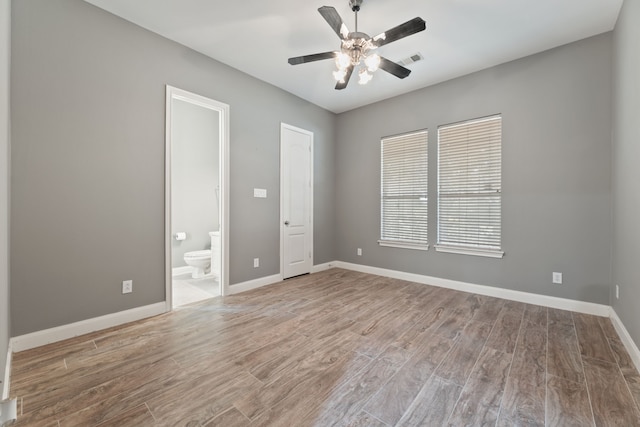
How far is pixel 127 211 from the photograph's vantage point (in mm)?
2697

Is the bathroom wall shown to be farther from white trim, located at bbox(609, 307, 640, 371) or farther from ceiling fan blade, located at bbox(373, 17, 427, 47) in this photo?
white trim, located at bbox(609, 307, 640, 371)

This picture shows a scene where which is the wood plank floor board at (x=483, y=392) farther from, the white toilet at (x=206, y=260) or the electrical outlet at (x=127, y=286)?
the white toilet at (x=206, y=260)

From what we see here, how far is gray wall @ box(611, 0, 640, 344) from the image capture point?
2020mm

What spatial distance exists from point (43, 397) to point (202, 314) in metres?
1.36

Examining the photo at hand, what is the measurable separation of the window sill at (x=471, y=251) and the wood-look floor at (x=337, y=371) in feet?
2.29

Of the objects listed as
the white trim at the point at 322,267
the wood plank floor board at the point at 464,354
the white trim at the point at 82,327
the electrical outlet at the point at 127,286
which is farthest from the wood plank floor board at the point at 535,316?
the electrical outlet at the point at 127,286

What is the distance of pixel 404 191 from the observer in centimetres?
439

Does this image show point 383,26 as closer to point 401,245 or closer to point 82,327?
point 401,245

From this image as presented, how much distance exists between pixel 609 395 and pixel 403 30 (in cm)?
285

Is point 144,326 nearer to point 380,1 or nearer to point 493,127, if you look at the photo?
point 380,1

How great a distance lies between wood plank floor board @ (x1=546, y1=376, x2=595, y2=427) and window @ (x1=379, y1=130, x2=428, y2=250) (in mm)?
2431

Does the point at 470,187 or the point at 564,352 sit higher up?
the point at 470,187

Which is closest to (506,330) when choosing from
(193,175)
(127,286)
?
(127,286)

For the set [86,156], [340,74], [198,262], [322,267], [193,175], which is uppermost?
[340,74]
